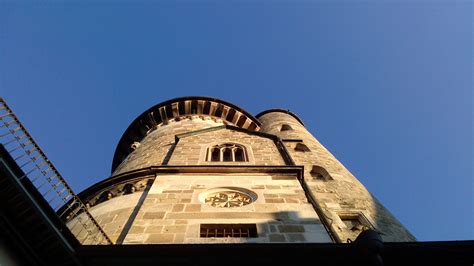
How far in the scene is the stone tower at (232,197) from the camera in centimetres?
731

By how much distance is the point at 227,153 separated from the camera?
13484mm

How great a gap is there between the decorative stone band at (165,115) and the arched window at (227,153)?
7011 millimetres

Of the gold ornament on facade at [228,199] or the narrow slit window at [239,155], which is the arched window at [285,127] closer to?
the narrow slit window at [239,155]

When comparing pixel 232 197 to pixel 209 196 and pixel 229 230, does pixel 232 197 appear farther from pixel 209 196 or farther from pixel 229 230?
pixel 229 230

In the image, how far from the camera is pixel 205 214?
7867 millimetres

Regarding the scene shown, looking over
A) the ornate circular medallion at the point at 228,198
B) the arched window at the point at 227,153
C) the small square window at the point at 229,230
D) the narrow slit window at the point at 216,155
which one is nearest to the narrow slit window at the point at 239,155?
the arched window at the point at 227,153

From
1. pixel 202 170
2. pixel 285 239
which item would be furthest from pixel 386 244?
pixel 202 170

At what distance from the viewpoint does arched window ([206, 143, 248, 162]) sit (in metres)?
12.8

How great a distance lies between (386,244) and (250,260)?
2012 mm

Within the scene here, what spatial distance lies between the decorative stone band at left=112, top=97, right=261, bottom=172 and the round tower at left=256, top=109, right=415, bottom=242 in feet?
20.2

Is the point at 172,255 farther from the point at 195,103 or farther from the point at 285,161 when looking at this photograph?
the point at 195,103

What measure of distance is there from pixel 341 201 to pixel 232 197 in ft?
10.4

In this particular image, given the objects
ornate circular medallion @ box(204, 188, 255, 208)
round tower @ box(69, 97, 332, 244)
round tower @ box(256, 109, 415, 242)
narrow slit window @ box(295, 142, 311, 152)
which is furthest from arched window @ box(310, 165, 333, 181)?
ornate circular medallion @ box(204, 188, 255, 208)

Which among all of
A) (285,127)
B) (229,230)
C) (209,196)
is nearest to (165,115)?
(285,127)
